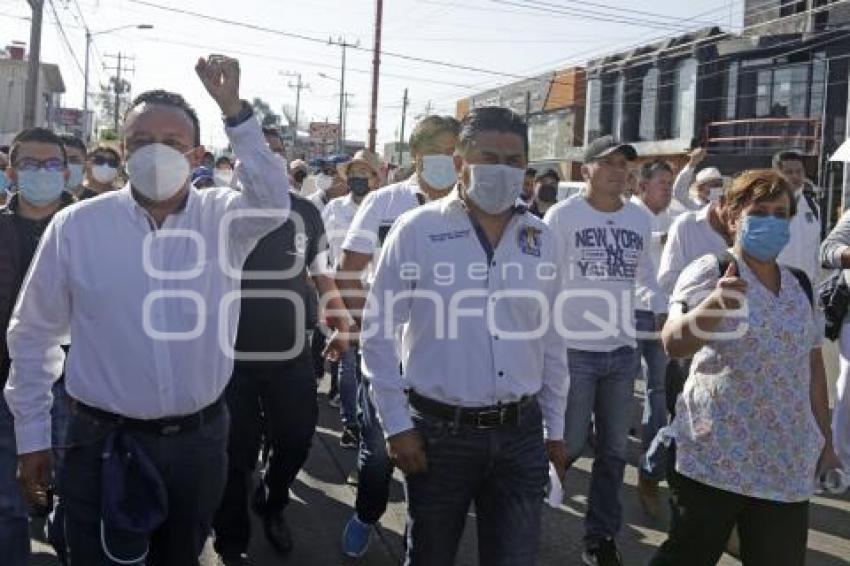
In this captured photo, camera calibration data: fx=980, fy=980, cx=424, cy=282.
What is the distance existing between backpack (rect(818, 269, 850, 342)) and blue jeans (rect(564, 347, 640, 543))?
1648mm

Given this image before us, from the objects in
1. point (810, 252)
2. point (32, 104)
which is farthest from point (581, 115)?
point (810, 252)

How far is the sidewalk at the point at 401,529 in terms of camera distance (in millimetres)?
4957

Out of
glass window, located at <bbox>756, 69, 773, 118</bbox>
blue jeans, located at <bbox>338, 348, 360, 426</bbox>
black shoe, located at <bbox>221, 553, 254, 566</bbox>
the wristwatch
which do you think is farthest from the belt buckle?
glass window, located at <bbox>756, 69, 773, 118</bbox>

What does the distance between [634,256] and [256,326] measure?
1998 mm

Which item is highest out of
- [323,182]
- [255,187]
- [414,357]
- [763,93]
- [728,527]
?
[763,93]

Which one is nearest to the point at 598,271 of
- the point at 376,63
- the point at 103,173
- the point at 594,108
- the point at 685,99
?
the point at 103,173

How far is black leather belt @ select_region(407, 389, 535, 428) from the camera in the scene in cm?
327

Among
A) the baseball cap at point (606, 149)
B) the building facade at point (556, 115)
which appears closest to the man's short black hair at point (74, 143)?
the baseball cap at point (606, 149)

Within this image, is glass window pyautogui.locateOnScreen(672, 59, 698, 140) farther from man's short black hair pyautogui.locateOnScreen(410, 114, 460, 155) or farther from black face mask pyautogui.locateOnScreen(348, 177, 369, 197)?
man's short black hair pyautogui.locateOnScreen(410, 114, 460, 155)

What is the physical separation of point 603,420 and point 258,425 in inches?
68.4

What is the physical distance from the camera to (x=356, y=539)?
4.94 meters

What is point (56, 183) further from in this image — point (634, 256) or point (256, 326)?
point (634, 256)

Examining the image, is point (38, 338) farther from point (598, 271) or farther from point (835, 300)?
point (835, 300)

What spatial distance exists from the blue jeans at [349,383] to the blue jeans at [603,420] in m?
1.57
